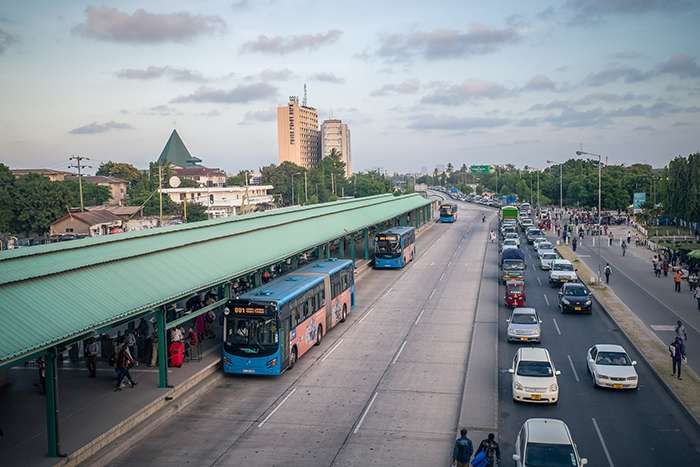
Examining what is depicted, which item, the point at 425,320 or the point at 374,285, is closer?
the point at 425,320

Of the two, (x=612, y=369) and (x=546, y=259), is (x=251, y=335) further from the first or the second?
(x=546, y=259)

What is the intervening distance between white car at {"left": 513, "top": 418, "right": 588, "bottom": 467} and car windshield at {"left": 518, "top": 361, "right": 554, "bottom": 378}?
17.0 ft

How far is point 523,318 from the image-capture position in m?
26.9

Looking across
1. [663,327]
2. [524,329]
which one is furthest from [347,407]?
[663,327]

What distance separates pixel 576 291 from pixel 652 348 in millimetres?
8350

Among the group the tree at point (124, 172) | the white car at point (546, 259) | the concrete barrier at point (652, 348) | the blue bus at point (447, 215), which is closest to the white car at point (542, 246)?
the white car at point (546, 259)

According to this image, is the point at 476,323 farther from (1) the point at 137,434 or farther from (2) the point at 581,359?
(1) the point at 137,434

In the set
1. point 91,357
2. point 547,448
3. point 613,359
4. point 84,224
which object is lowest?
point 613,359

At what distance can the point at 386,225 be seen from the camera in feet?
246

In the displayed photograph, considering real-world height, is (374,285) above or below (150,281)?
below

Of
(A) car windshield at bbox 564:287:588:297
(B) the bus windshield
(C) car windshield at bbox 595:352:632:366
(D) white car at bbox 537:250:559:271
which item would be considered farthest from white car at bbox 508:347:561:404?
(D) white car at bbox 537:250:559:271

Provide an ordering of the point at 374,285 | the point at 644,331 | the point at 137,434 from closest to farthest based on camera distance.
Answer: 1. the point at 137,434
2. the point at 644,331
3. the point at 374,285

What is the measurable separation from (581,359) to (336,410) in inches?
401

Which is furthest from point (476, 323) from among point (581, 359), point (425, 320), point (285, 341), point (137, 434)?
point (137, 434)
